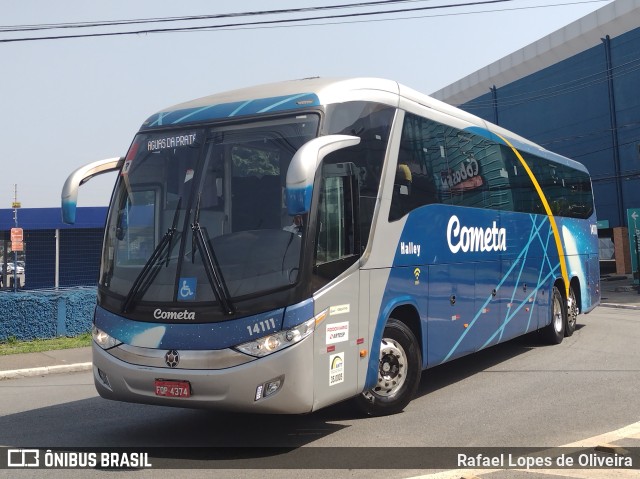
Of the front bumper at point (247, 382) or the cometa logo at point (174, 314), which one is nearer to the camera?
the front bumper at point (247, 382)

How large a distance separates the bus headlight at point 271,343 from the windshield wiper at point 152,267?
3.74 feet

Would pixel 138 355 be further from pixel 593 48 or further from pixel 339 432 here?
pixel 593 48

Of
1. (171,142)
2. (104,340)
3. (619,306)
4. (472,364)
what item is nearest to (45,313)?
(472,364)

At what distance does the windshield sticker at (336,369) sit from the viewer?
6.53m

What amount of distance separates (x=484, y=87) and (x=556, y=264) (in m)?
35.8

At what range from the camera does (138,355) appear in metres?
6.45

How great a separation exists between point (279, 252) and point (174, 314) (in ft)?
3.59

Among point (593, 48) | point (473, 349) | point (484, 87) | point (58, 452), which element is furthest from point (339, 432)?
point (484, 87)

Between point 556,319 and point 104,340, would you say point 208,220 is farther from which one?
point 556,319

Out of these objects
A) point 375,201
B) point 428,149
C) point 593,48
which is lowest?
point 375,201

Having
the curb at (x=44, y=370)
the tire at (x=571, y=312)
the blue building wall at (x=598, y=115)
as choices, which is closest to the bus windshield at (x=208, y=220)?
the curb at (x=44, y=370)

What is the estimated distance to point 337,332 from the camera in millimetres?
6656

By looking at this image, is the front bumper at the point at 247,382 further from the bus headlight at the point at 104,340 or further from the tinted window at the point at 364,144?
the tinted window at the point at 364,144

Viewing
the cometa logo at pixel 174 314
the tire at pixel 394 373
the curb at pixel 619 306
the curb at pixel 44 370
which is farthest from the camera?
the curb at pixel 619 306
